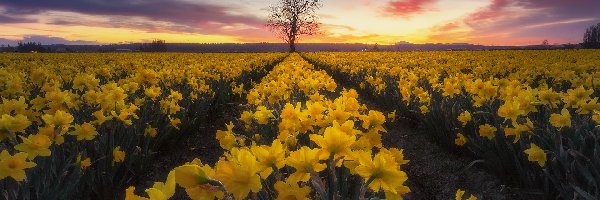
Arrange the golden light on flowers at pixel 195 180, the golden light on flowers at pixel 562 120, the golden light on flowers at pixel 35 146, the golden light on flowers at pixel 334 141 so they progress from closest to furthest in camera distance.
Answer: the golden light on flowers at pixel 195 180 < the golden light on flowers at pixel 334 141 < the golden light on flowers at pixel 35 146 < the golden light on flowers at pixel 562 120

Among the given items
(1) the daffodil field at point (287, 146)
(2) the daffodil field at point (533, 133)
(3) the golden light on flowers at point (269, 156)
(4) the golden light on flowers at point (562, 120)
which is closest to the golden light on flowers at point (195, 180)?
(1) the daffodil field at point (287, 146)

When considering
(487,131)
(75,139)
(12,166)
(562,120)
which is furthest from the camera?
(487,131)

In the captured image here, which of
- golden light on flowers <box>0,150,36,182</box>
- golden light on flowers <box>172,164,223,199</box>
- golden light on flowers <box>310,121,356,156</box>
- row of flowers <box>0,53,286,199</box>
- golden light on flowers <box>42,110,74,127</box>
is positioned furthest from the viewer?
golden light on flowers <box>42,110,74,127</box>

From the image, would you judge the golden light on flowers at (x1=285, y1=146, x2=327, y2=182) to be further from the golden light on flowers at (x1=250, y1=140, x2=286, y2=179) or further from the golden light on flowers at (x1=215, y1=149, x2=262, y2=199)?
the golden light on flowers at (x1=215, y1=149, x2=262, y2=199)

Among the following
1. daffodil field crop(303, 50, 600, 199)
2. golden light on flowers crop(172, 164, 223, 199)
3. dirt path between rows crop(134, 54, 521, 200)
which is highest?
golden light on flowers crop(172, 164, 223, 199)

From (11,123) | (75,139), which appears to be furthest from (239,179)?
(75,139)

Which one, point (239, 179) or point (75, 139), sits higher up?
point (239, 179)

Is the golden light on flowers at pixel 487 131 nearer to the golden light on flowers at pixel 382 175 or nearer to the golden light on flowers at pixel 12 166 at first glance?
the golden light on flowers at pixel 382 175

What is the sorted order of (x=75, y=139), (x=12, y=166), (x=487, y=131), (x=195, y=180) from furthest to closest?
(x=487, y=131) → (x=75, y=139) → (x=12, y=166) → (x=195, y=180)

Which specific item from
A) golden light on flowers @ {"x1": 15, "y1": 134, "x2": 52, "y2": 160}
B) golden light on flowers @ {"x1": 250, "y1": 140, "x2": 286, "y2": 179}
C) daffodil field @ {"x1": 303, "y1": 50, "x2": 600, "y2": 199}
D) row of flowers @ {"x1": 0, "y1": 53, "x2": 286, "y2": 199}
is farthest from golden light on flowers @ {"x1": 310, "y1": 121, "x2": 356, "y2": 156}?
daffodil field @ {"x1": 303, "y1": 50, "x2": 600, "y2": 199}

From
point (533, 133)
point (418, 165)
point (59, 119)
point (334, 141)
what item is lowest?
point (418, 165)

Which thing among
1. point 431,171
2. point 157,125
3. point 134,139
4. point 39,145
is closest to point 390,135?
point 431,171

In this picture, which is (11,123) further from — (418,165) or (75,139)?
(418,165)

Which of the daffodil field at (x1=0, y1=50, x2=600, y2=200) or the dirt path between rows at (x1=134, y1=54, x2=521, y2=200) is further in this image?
the dirt path between rows at (x1=134, y1=54, x2=521, y2=200)
